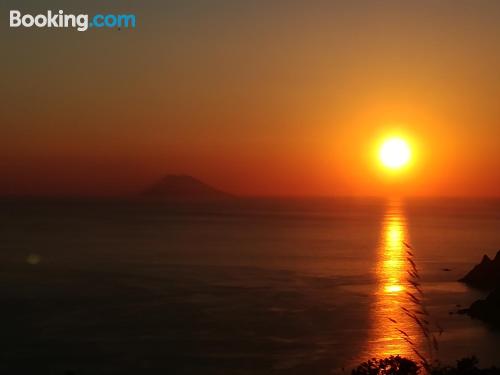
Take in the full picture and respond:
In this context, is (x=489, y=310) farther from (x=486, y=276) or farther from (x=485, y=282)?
(x=486, y=276)

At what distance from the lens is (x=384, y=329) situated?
57219mm

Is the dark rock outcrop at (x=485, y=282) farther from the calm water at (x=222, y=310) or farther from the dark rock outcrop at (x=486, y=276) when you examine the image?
the calm water at (x=222, y=310)

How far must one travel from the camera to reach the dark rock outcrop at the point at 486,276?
272 feet

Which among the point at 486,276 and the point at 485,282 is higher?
the point at 486,276

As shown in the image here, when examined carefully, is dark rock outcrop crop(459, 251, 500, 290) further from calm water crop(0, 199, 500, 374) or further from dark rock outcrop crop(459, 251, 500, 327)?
calm water crop(0, 199, 500, 374)

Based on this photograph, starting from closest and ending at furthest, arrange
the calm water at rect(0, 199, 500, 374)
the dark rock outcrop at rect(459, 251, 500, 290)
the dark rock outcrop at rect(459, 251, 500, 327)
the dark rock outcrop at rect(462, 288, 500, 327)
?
the calm water at rect(0, 199, 500, 374)
the dark rock outcrop at rect(462, 288, 500, 327)
the dark rock outcrop at rect(459, 251, 500, 327)
the dark rock outcrop at rect(459, 251, 500, 290)

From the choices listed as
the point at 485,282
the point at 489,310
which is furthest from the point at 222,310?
the point at 485,282

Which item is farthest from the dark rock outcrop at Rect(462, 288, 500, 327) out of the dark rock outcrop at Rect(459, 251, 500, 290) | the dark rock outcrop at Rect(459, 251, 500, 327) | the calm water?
the dark rock outcrop at Rect(459, 251, 500, 290)

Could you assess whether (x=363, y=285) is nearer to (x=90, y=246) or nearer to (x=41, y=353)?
(x=41, y=353)

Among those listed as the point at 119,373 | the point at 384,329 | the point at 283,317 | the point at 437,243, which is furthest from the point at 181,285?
the point at 437,243

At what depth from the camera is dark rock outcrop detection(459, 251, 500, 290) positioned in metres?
82.8

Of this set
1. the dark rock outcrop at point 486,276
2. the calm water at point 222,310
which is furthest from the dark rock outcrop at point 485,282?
the calm water at point 222,310

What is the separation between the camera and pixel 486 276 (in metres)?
83.9

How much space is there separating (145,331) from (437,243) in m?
122
